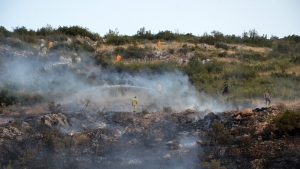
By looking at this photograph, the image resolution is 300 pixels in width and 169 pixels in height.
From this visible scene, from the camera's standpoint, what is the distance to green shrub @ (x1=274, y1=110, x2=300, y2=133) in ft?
49.9

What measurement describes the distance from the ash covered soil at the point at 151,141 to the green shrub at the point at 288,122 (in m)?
0.22

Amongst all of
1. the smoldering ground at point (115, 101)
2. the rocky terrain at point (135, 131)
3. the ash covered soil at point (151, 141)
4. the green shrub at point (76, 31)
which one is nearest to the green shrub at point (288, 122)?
the rocky terrain at point (135, 131)

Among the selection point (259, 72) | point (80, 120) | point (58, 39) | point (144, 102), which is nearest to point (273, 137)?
point (80, 120)

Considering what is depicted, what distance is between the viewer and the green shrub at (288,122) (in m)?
15.2

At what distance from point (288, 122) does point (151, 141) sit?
481cm

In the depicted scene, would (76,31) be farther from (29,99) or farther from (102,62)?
(29,99)

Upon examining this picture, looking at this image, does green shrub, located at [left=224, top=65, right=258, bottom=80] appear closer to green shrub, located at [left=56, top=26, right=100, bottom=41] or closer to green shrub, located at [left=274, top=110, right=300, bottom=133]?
green shrub, located at [left=274, top=110, right=300, bottom=133]

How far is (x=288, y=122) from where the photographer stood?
1537 cm

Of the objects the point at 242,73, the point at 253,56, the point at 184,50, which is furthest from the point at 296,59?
the point at 184,50

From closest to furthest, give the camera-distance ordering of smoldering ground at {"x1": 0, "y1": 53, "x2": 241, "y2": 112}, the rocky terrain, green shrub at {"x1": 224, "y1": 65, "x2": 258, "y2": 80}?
the rocky terrain
smoldering ground at {"x1": 0, "y1": 53, "x2": 241, "y2": 112}
green shrub at {"x1": 224, "y1": 65, "x2": 258, "y2": 80}

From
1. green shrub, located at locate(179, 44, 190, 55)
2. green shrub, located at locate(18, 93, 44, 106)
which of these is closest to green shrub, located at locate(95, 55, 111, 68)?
green shrub, located at locate(179, 44, 190, 55)

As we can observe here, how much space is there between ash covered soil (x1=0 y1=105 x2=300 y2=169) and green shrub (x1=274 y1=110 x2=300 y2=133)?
0.22 metres

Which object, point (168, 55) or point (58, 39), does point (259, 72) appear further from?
point (58, 39)

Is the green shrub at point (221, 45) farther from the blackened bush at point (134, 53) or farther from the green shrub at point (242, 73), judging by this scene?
Result: the green shrub at point (242, 73)
